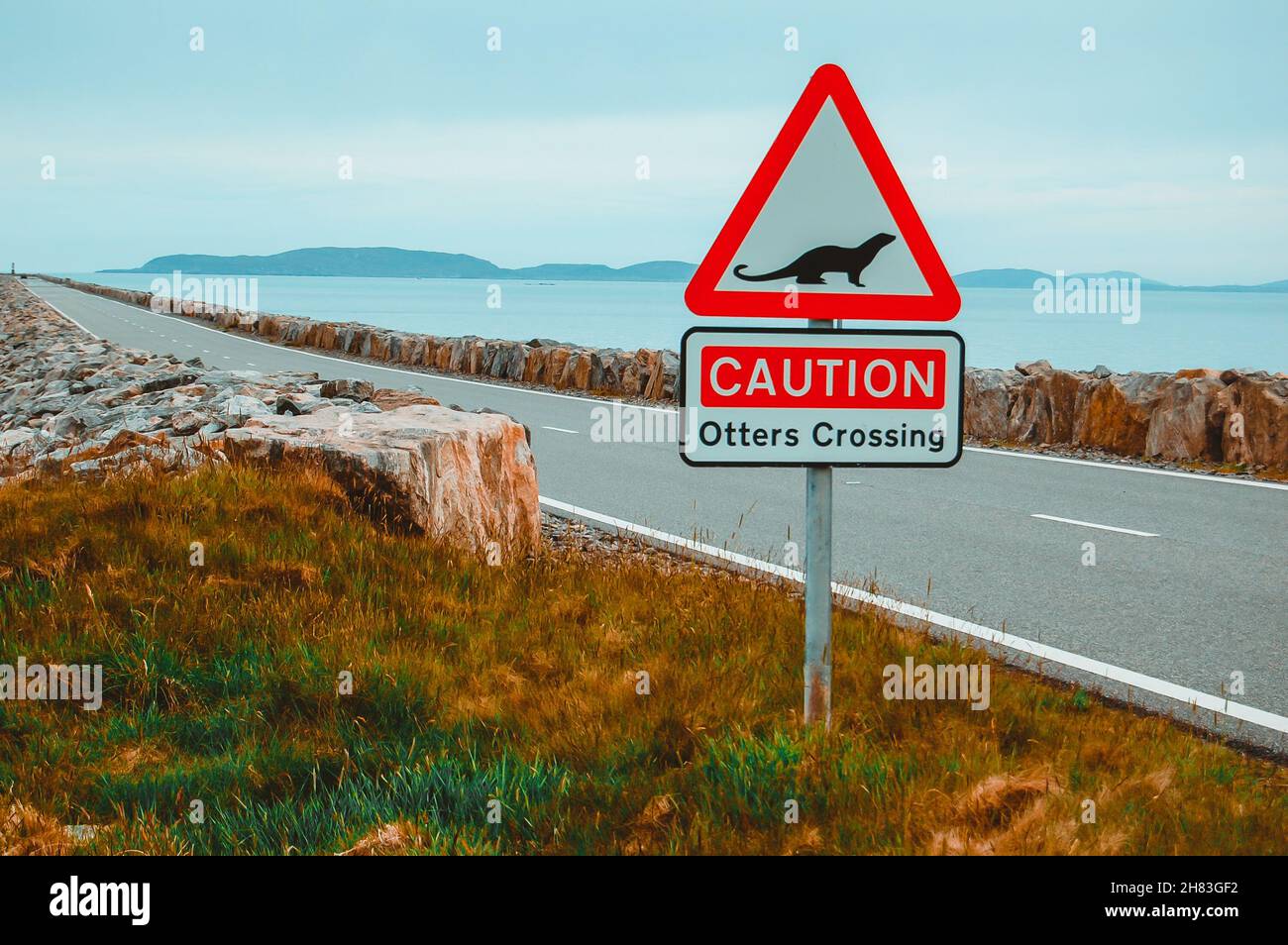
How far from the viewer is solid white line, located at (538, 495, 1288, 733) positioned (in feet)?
16.4

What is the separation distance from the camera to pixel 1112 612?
6605 millimetres

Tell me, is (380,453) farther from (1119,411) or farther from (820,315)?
(1119,411)

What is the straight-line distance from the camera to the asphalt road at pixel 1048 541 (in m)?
5.91

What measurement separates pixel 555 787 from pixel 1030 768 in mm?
1532

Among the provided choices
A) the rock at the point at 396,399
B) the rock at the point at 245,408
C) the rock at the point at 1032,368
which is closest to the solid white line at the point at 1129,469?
the rock at the point at 1032,368

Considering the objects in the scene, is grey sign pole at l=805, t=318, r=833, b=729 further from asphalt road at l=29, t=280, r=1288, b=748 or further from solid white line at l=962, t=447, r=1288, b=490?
solid white line at l=962, t=447, r=1288, b=490

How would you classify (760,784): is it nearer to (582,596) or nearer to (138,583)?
(582,596)

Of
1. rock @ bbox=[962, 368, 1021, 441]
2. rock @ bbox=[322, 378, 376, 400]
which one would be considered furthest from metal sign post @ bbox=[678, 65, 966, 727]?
rock @ bbox=[962, 368, 1021, 441]

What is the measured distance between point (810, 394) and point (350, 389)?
937 centimetres

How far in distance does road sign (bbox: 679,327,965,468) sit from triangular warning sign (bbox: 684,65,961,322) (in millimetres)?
114

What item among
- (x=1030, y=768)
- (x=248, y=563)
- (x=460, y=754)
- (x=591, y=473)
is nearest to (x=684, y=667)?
(x=460, y=754)
